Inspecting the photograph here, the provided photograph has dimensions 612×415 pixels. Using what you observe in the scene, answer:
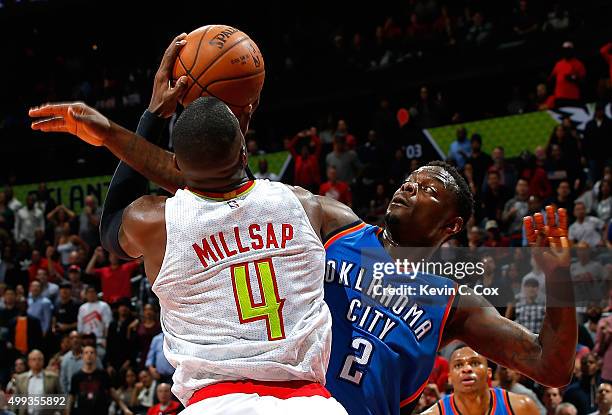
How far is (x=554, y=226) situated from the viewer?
334cm

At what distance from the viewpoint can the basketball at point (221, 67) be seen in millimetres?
3652

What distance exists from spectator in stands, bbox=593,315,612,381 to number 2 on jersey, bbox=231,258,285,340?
20.8 ft

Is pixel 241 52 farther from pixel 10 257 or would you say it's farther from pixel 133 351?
pixel 10 257

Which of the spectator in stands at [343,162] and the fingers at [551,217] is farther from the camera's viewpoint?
the spectator in stands at [343,162]

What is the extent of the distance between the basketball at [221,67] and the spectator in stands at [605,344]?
5652 mm

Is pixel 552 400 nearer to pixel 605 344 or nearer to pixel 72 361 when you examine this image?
pixel 605 344

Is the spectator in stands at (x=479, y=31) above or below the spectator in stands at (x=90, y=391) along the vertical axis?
above

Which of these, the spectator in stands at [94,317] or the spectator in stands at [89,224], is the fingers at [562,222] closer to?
the spectator in stands at [94,317]

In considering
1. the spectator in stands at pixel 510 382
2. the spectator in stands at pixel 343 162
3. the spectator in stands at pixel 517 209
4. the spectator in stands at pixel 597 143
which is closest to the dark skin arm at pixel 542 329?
the spectator in stands at pixel 510 382

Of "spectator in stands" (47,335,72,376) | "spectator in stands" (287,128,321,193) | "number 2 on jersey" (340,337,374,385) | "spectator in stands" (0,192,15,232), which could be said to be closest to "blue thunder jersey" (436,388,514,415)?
"number 2 on jersey" (340,337,374,385)

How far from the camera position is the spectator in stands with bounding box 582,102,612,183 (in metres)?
11.8

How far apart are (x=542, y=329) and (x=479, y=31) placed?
1218cm

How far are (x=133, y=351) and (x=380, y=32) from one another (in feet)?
24.3

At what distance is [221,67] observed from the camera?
3676 millimetres
